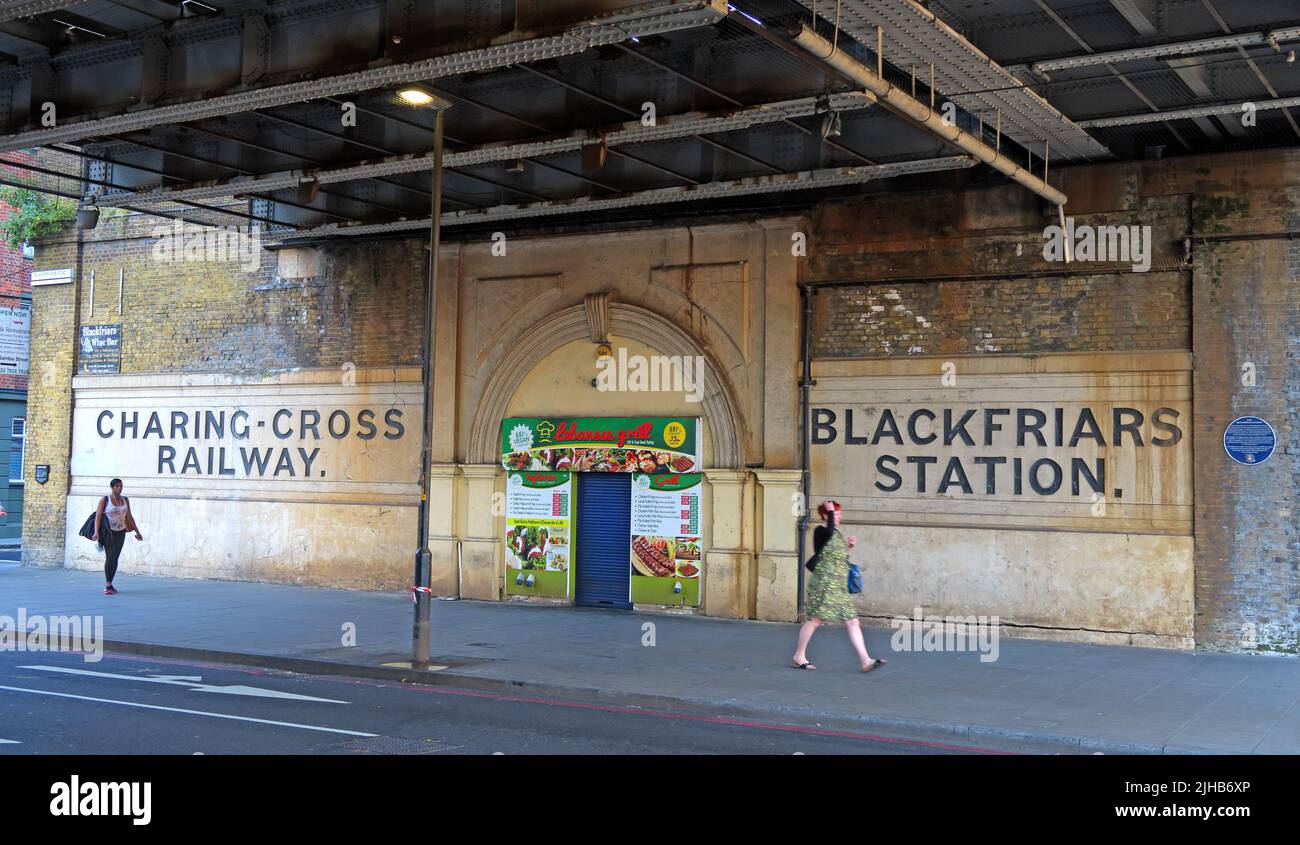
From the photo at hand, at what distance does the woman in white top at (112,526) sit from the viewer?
64.7 ft

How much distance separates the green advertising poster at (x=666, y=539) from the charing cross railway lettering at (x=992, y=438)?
7.51 ft

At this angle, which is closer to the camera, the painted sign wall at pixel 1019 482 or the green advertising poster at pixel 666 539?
Result: the painted sign wall at pixel 1019 482

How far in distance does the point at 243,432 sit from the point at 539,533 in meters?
6.80

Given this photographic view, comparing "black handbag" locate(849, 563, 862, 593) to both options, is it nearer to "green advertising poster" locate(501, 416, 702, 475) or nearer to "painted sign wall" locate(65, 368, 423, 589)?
"green advertising poster" locate(501, 416, 702, 475)

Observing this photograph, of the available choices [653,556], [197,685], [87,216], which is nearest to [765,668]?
[653,556]

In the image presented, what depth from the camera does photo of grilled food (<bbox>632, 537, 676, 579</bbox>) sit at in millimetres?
18172

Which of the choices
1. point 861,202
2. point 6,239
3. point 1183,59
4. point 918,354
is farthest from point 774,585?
point 6,239

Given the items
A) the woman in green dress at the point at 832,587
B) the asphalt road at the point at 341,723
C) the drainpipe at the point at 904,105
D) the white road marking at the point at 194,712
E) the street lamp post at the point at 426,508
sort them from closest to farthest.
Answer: the asphalt road at the point at 341,723
the white road marking at the point at 194,712
the drainpipe at the point at 904,105
the woman in green dress at the point at 832,587
the street lamp post at the point at 426,508

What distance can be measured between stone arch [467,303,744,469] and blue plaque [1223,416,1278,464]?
257 inches

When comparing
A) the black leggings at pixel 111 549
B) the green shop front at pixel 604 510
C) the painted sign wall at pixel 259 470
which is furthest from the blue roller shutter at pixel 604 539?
the black leggings at pixel 111 549

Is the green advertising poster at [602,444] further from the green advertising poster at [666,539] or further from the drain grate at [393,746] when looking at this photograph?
the drain grate at [393,746]

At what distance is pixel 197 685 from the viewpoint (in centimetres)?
1199

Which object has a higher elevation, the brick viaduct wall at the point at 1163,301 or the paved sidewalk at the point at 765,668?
the brick viaduct wall at the point at 1163,301

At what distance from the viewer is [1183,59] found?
12.7m
